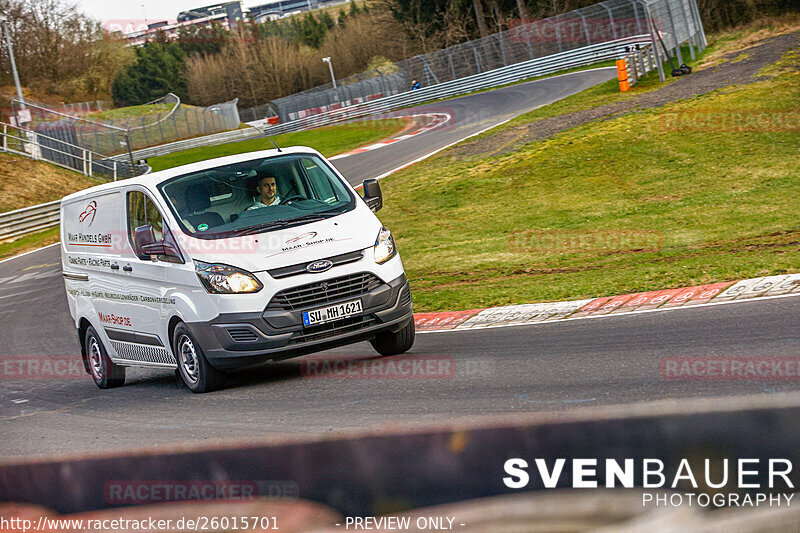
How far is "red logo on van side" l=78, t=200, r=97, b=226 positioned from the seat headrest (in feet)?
5.62

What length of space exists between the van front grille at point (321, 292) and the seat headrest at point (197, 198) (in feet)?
4.43

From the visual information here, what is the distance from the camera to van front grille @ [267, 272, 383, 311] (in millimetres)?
7914

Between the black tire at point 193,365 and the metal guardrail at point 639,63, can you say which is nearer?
the black tire at point 193,365

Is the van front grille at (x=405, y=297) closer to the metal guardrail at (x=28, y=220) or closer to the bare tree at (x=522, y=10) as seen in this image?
the metal guardrail at (x=28, y=220)

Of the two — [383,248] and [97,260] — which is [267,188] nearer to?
[383,248]

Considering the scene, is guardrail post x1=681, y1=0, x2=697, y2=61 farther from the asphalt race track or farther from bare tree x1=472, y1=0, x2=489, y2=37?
bare tree x1=472, y1=0, x2=489, y2=37

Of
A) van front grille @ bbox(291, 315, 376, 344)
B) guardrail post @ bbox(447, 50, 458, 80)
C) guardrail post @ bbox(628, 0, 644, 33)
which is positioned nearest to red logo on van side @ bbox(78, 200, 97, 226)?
van front grille @ bbox(291, 315, 376, 344)

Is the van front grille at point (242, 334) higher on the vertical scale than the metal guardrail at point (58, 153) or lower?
lower

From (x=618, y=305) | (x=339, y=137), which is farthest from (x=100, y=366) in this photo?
(x=339, y=137)

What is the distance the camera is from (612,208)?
699 inches

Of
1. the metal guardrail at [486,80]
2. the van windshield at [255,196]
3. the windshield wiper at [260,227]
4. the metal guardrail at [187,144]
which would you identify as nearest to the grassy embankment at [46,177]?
the metal guardrail at [486,80]

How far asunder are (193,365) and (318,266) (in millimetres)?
1558

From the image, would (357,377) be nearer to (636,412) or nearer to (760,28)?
(636,412)

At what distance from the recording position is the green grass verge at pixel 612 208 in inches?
484
